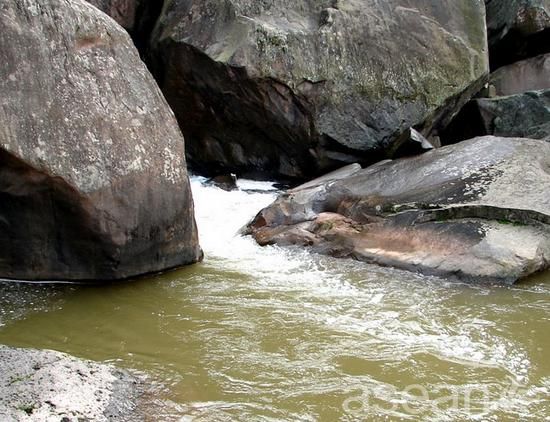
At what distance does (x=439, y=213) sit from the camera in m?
6.82

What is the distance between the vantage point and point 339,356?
4.42 meters

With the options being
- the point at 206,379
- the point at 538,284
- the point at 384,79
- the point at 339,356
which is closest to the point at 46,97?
the point at 206,379

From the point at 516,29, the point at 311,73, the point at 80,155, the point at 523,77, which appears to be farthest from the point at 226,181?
the point at 523,77

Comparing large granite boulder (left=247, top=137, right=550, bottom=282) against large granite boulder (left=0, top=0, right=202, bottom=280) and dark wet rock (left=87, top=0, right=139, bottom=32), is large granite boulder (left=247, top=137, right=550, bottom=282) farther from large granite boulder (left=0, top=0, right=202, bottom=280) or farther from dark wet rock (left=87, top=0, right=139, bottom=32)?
dark wet rock (left=87, top=0, right=139, bottom=32)

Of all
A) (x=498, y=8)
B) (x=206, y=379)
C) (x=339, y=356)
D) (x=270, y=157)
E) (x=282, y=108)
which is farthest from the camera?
(x=498, y=8)

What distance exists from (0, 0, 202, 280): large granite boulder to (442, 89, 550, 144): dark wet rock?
20.3 feet

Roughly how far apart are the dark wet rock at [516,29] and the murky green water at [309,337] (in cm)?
708

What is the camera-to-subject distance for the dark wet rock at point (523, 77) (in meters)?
12.2

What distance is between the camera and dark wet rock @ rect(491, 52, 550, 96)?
12.2 m

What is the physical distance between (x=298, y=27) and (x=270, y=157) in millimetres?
1909

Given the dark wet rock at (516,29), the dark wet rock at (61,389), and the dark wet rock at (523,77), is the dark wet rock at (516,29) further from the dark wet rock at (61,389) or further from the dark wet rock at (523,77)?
the dark wet rock at (61,389)

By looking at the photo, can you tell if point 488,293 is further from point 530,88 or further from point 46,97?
point 530,88

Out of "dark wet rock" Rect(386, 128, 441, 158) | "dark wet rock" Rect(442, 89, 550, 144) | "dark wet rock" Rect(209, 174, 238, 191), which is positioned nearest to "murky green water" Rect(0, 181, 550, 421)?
"dark wet rock" Rect(386, 128, 441, 158)

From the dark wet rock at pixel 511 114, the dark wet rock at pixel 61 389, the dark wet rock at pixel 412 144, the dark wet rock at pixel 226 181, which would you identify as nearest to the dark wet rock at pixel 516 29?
the dark wet rock at pixel 511 114
